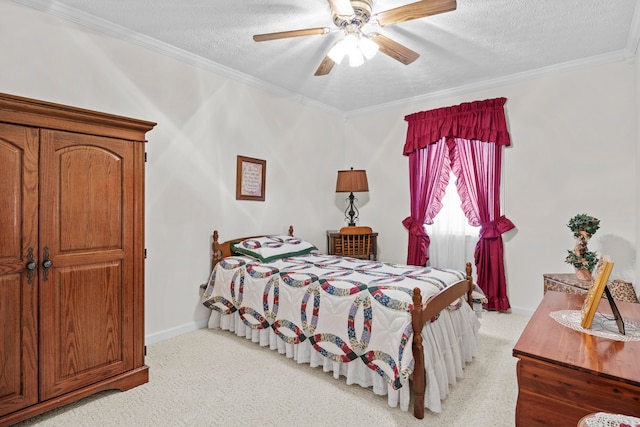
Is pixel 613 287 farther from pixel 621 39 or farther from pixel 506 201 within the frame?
pixel 621 39

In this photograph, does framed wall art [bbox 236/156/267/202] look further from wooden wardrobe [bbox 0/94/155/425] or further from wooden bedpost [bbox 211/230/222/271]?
wooden wardrobe [bbox 0/94/155/425]

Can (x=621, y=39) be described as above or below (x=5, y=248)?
above

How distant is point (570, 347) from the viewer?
1.32m

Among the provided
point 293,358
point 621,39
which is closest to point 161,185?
point 293,358

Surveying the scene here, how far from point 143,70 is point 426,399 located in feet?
11.0

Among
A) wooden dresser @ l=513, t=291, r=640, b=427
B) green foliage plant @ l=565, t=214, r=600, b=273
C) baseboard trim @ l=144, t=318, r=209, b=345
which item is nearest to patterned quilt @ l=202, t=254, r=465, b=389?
baseboard trim @ l=144, t=318, r=209, b=345

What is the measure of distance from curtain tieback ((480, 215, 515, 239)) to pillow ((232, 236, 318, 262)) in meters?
2.02

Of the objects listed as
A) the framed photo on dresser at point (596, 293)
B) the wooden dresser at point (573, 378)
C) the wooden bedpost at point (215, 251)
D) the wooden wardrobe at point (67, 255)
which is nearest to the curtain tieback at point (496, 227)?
the framed photo on dresser at point (596, 293)

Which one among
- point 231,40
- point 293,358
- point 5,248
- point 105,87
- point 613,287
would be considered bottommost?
point 293,358

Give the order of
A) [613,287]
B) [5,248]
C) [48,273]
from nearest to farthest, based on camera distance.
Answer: [5,248]
[48,273]
[613,287]

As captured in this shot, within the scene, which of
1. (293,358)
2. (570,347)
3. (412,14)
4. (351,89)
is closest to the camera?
(570,347)

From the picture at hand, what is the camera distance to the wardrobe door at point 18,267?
174 centimetres

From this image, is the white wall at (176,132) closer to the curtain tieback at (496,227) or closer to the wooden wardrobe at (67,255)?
the wooden wardrobe at (67,255)

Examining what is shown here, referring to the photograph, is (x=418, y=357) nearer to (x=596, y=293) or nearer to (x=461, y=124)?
(x=596, y=293)
